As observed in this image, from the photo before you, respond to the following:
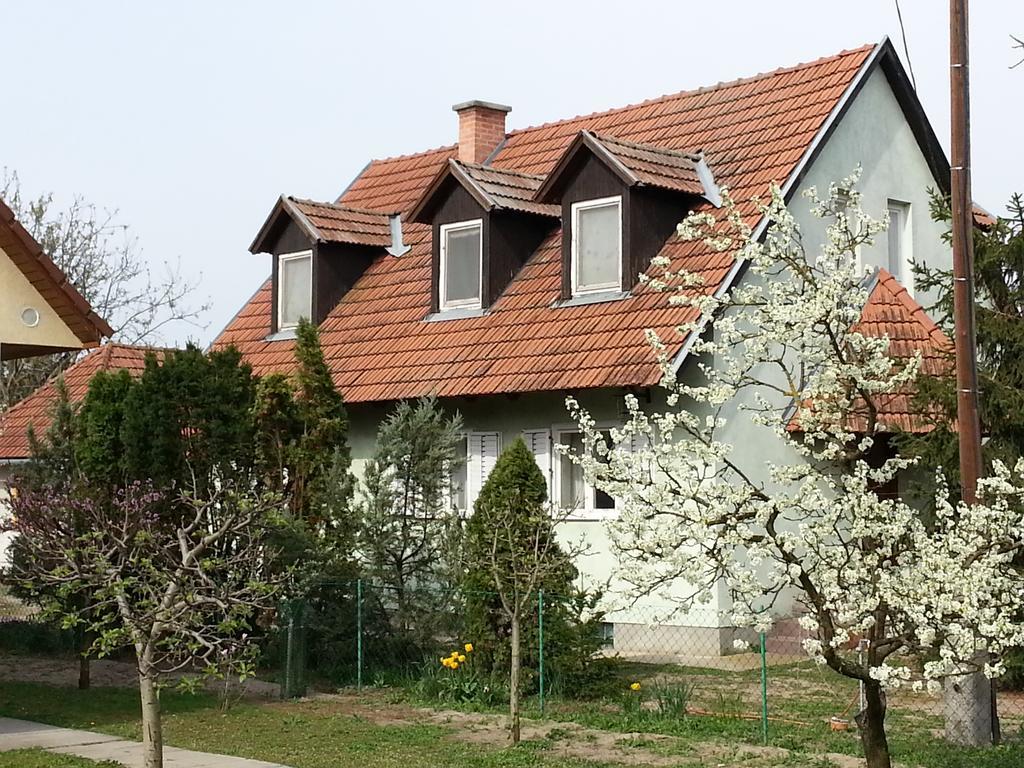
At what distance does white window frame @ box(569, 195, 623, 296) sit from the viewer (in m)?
20.3

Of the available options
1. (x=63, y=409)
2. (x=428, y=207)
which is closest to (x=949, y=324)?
(x=428, y=207)

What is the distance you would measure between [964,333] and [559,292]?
10125 millimetres

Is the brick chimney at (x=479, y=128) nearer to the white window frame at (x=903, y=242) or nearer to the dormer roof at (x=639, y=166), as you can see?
the dormer roof at (x=639, y=166)

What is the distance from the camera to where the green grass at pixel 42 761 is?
12.1 metres

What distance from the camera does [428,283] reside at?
23.4 m

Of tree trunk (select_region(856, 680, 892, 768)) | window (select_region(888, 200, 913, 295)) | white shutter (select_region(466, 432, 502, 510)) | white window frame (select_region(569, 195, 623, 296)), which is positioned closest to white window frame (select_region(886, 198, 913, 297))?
window (select_region(888, 200, 913, 295))

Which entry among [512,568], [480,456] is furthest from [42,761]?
[480,456]

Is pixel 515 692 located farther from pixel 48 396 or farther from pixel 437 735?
pixel 48 396

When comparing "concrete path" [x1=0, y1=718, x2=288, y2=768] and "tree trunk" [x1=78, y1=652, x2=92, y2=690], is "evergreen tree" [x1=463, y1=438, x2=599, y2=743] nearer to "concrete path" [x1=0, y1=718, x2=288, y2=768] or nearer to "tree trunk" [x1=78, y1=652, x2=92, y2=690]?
"concrete path" [x1=0, y1=718, x2=288, y2=768]

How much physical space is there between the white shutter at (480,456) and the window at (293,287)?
4628 millimetres

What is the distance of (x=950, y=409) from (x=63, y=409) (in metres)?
10.4

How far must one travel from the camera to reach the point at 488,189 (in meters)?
21.9

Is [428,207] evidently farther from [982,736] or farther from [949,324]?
[982,736]

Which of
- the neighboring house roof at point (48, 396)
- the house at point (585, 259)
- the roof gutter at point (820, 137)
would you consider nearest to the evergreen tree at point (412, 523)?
the house at point (585, 259)
